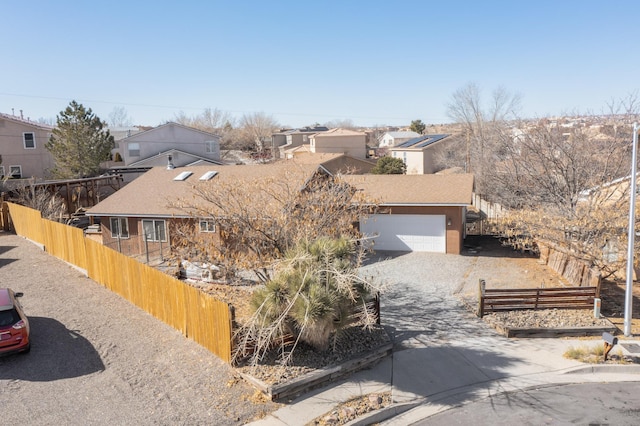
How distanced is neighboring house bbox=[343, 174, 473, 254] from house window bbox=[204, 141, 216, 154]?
27942 millimetres

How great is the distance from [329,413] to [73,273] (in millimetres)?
14058

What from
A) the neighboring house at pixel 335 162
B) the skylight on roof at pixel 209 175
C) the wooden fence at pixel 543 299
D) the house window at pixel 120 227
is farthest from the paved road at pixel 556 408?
the neighboring house at pixel 335 162

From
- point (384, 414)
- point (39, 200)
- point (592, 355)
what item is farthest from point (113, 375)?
point (39, 200)

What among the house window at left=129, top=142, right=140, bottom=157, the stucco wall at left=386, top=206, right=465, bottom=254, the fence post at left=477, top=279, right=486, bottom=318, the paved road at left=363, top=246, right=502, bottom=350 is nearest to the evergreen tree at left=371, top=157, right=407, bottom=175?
the stucco wall at left=386, top=206, right=465, bottom=254

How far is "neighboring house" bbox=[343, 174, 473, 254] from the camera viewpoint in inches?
993

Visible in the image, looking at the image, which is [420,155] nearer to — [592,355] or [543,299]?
[543,299]

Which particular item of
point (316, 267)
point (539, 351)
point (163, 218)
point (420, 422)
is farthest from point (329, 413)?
point (163, 218)

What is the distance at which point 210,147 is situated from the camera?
51.2 metres

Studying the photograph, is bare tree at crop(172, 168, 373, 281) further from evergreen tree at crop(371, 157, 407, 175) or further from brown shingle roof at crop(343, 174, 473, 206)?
evergreen tree at crop(371, 157, 407, 175)

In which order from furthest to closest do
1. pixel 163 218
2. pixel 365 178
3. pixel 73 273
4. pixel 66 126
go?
pixel 66 126, pixel 365 178, pixel 163 218, pixel 73 273

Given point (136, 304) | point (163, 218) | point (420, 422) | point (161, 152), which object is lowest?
point (420, 422)

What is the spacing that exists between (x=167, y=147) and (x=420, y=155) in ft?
90.4

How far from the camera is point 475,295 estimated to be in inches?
719

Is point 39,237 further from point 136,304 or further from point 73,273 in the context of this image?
point 136,304
